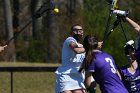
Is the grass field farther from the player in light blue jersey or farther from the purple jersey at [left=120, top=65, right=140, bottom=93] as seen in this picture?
the purple jersey at [left=120, top=65, right=140, bottom=93]

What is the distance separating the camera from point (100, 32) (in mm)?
34125

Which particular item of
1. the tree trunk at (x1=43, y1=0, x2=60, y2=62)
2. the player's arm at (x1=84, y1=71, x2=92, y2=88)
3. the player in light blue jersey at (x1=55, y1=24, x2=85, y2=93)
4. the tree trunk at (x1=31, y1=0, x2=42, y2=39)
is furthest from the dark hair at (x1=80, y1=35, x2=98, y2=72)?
the tree trunk at (x1=31, y1=0, x2=42, y2=39)

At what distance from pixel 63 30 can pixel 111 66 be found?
2847 centimetres

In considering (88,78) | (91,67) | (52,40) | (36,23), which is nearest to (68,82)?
(88,78)

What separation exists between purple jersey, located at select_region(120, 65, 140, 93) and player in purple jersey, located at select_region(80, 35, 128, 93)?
43.4 inches

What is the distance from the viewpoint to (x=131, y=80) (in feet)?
30.9

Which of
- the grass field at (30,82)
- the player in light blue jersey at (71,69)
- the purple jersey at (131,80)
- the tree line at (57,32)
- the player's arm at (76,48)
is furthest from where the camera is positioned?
the tree line at (57,32)

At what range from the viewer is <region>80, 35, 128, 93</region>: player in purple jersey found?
823 cm

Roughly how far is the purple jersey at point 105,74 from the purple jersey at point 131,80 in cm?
111

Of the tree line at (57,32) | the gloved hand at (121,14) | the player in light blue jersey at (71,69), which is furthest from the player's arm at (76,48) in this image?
the tree line at (57,32)

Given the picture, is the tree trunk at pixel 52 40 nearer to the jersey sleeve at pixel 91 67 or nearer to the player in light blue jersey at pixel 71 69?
the player in light blue jersey at pixel 71 69

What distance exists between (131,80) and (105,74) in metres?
1.28

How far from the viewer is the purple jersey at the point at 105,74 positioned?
27.0 ft

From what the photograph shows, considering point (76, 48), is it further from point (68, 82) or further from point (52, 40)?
point (52, 40)
